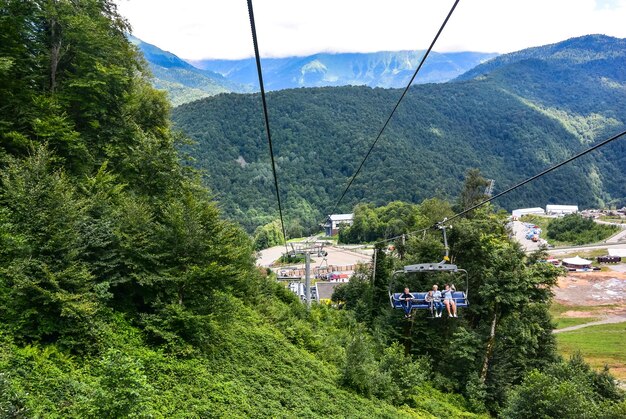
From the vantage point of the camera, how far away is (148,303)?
12.8m

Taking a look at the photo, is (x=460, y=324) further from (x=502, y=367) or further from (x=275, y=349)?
(x=275, y=349)

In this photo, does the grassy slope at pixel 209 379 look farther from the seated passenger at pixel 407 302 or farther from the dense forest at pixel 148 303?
the seated passenger at pixel 407 302

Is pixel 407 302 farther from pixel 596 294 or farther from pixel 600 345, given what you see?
pixel 596 294

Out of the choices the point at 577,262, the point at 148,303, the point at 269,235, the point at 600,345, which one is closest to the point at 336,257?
the point at 269,235

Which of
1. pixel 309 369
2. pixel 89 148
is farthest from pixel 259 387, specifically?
pixel 89 148

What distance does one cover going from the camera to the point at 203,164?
14738 centimetres

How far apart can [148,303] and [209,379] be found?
11.1ft

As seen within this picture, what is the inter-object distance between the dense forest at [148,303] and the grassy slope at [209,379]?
0.05 meters

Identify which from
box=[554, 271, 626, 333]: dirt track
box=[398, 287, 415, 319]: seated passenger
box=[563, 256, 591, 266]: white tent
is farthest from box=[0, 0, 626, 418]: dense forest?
box=[563, 256, 591, 266]: white tent

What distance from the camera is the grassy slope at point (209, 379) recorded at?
6.67 meters

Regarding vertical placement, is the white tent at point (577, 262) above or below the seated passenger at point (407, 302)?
below

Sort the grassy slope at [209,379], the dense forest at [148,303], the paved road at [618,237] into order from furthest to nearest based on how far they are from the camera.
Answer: the paved road at [618,237], the dense forest at [148,303], the grassy slope at [209,379]

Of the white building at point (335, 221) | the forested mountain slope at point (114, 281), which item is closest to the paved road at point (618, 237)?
the white building at point (335, 221)

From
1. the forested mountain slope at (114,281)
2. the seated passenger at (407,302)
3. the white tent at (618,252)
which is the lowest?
the white tent at (618,252)
